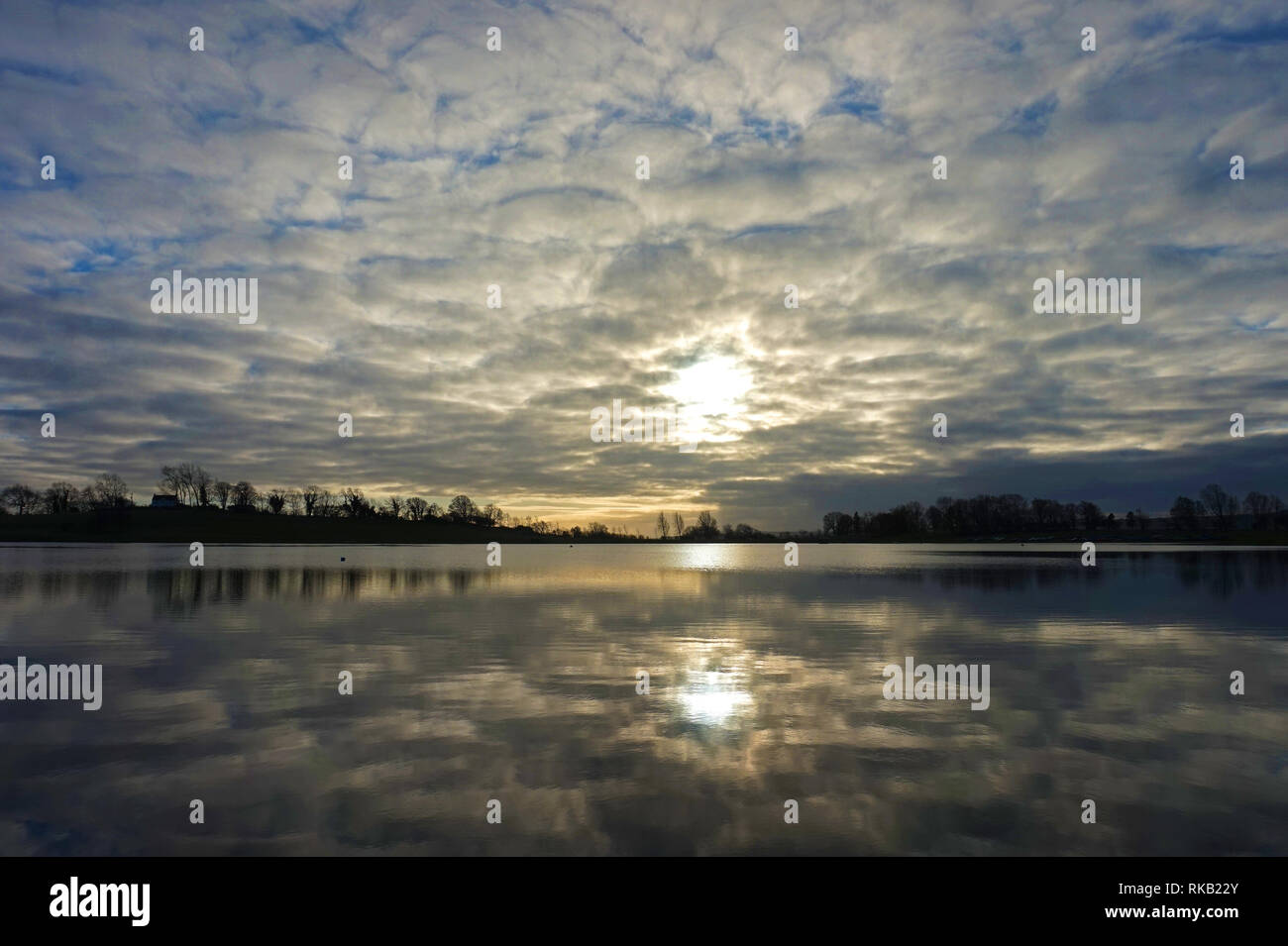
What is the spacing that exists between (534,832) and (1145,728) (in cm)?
1273

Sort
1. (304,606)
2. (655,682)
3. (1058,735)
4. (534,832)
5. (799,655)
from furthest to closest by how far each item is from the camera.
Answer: (304,606) < (799,655) < (655,682) < (1058,735) < (534,832)

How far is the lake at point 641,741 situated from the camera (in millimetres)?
9688

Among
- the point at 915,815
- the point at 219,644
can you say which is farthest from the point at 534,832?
the point at 219,644

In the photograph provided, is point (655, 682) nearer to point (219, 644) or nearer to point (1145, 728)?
point (1145, 728)

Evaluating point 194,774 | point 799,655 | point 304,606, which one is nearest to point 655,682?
point 799,655

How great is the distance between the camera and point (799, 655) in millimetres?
23125

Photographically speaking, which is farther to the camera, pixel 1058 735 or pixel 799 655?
pixel 799 655

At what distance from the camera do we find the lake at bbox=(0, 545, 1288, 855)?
9688mm

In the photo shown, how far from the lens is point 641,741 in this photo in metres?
13.8
